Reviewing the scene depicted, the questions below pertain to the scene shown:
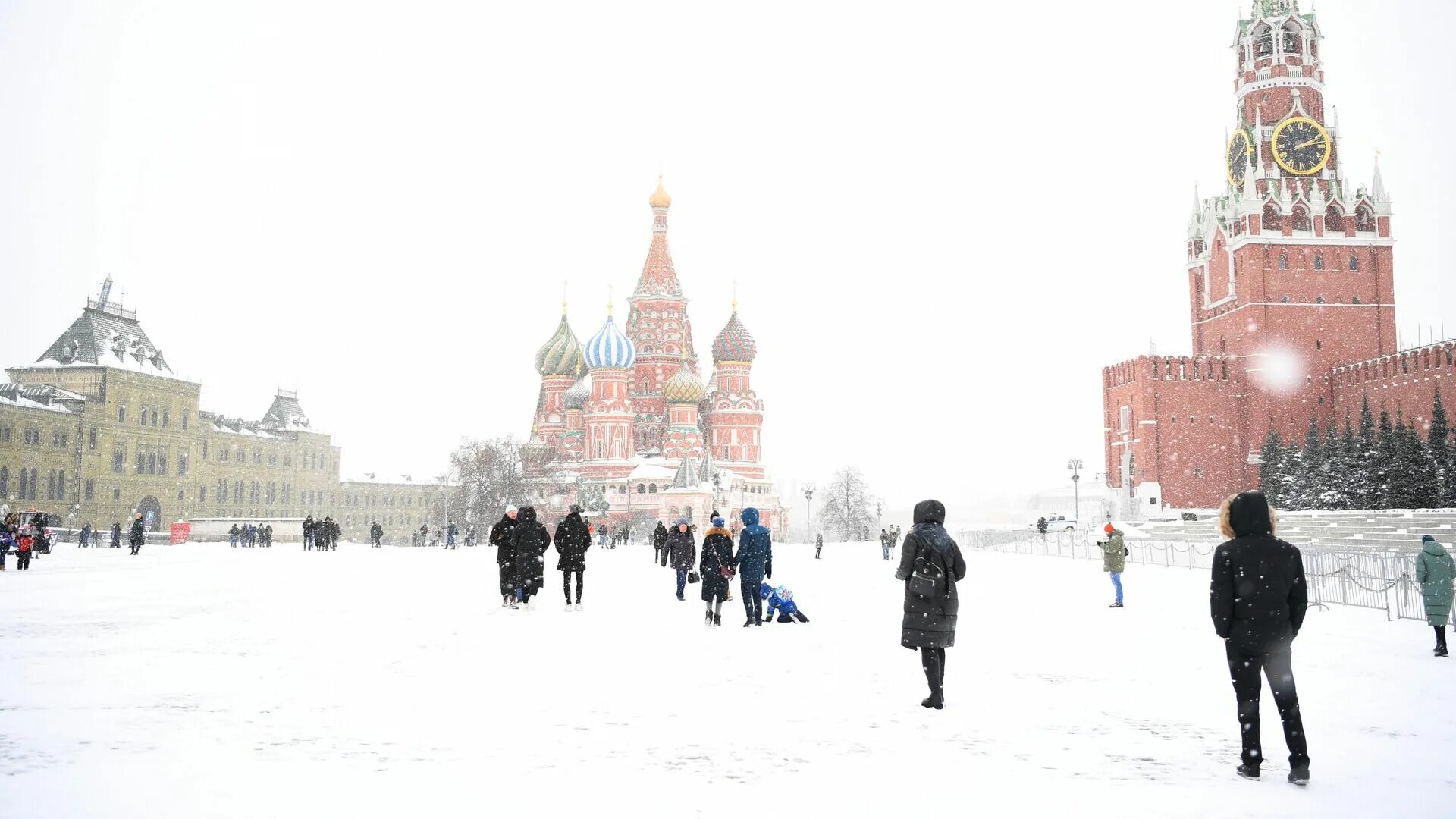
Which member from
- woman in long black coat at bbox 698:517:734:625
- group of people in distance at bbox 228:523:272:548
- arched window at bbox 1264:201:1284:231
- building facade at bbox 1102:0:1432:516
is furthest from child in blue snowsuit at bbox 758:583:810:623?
arched window at bbox 1264:201:1284:231

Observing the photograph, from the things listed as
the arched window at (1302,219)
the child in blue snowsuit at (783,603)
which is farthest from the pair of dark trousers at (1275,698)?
the arched window at (1302,219)

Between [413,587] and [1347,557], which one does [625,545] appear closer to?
[413,587]

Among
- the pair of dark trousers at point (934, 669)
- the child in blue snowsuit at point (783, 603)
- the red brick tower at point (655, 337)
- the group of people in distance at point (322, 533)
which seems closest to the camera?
the pair of dark trousers at point (934, 669)

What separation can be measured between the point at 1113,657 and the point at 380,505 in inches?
3338

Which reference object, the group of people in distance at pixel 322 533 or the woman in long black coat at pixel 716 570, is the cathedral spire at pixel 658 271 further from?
the woman in long black coat at pixel 716 570

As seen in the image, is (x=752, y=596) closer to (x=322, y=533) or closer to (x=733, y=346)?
(x=322, y=533)

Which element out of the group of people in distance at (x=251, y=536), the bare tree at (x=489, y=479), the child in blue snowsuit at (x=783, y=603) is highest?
the bare tree at (x=489, y=479)

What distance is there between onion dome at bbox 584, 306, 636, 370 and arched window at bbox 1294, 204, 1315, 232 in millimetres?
37588

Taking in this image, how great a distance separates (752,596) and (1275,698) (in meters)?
7.01

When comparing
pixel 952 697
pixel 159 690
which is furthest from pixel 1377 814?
pixel 159 690

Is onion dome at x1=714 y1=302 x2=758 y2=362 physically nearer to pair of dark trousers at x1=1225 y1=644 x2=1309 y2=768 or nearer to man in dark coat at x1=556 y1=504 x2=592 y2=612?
man in dark coat at x1=556 y1=504 x2=592 y2=612

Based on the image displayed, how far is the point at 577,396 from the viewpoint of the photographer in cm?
7119

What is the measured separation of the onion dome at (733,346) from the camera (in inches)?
2778

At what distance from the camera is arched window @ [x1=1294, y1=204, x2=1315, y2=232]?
5500cm
